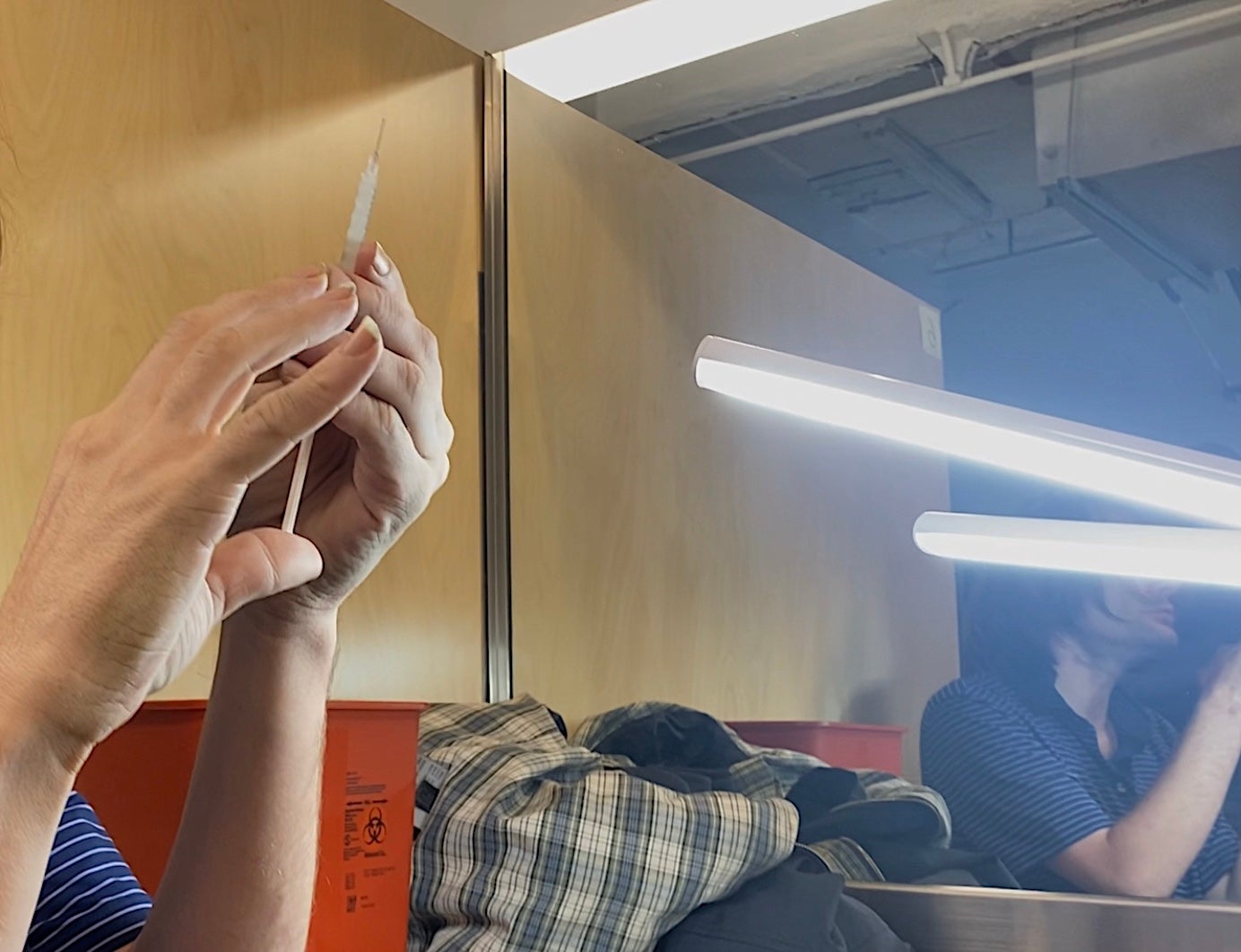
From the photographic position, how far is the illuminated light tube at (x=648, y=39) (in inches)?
75.1

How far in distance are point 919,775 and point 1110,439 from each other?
0.55 meters

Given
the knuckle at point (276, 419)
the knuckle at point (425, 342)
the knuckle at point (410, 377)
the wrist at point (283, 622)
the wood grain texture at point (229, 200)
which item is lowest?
the wrist at point (283, 622)

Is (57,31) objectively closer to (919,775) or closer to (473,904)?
(473,904)

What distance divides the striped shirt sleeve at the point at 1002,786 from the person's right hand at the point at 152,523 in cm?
111

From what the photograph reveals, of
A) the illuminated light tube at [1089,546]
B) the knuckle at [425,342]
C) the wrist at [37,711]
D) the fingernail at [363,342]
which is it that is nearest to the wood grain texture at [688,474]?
the illuminated light tube at [1089,546]

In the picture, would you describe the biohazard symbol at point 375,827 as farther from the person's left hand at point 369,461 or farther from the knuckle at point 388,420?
the knuckle at point 388,420

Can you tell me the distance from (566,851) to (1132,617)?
0.67 meters

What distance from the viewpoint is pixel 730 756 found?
174cm

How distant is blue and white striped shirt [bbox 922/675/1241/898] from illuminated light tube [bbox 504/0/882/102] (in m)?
0.99

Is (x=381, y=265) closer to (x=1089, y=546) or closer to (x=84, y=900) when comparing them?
(x=84, y=900)

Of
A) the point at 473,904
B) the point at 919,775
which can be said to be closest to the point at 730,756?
the point at 919,775

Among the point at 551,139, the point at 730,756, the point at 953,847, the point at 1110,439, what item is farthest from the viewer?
the point at 551,139

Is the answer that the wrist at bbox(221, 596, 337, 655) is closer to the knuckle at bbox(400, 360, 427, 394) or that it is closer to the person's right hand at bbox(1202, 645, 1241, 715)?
the knuckle at bbox(400, 360, 427, 394)

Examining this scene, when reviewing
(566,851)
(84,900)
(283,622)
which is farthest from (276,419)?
(566,851)
